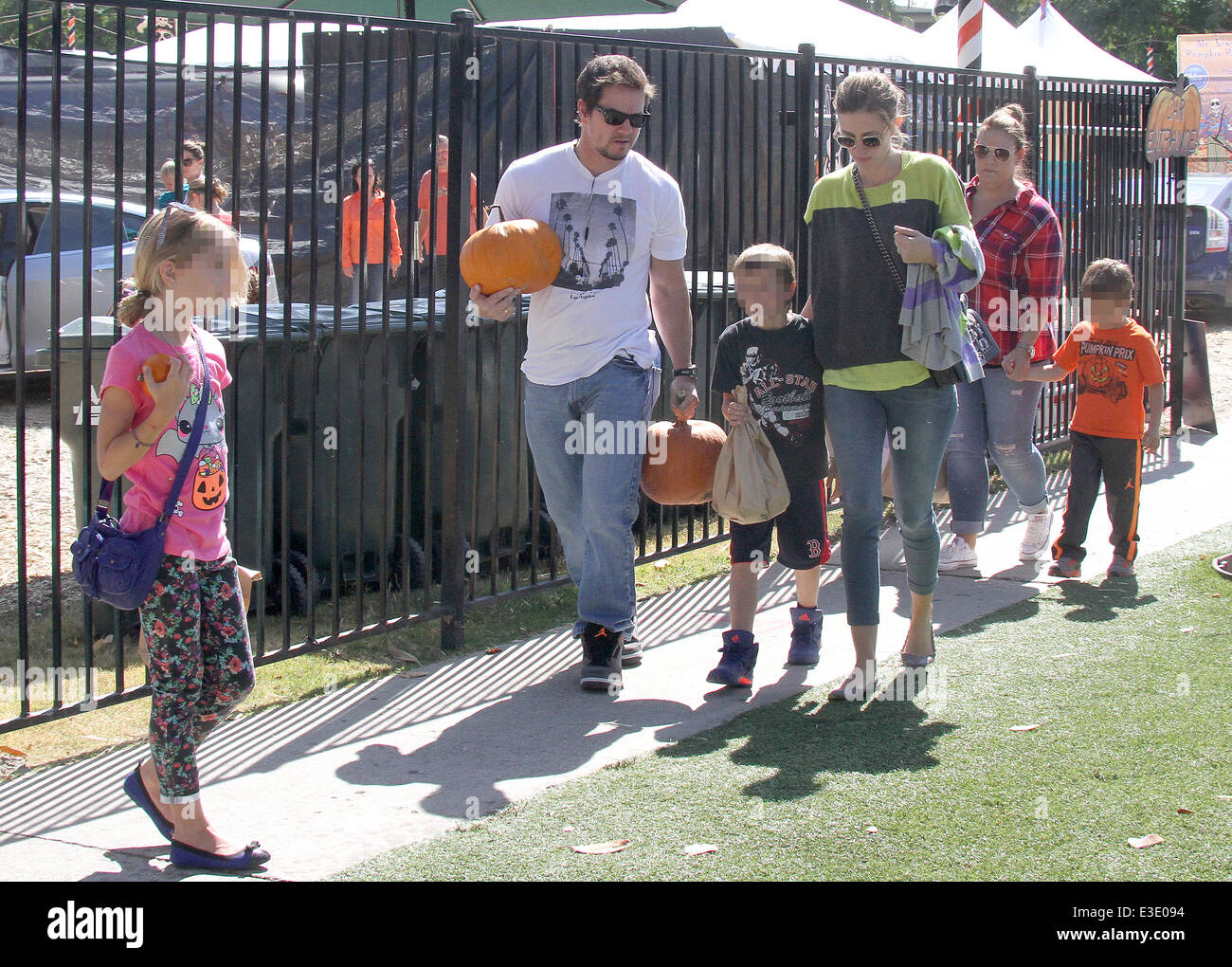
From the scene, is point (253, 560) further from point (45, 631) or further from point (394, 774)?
point (394, 774)

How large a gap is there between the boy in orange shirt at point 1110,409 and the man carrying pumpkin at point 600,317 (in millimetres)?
2278

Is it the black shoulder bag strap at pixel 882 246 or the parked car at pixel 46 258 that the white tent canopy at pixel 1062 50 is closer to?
the parked car at pixel 46 258

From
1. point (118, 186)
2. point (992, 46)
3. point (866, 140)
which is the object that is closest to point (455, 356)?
point (118, 186)

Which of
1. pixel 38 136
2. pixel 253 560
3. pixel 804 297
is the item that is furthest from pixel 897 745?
pixel 38 136

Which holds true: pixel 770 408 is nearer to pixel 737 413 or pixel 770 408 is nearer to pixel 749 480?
pixel 737 413

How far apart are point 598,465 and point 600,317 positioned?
52 cm

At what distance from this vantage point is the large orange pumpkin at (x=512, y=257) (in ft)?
15.5

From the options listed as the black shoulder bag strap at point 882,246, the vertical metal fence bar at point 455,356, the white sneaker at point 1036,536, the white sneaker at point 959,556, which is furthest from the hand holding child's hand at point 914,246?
the white sneaker at point 1036,536

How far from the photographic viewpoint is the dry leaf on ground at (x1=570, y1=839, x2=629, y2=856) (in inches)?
140

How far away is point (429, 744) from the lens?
4.56 metres

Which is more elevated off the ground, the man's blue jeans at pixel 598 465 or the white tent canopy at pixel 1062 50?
the white tent canopy at pixel 1062 50

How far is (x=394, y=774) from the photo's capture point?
426cm
